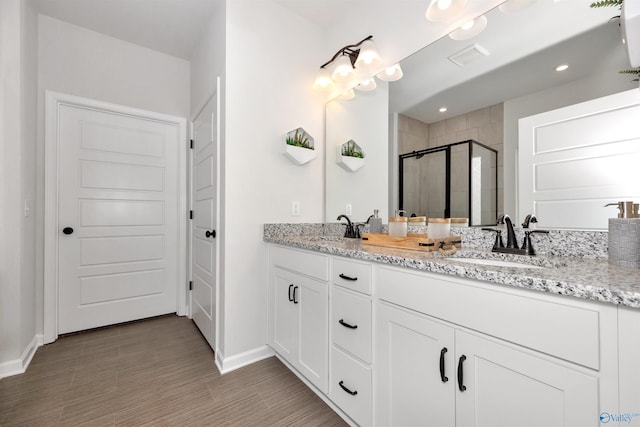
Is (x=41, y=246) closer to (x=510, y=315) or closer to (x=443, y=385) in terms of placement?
(x=443, y=385)

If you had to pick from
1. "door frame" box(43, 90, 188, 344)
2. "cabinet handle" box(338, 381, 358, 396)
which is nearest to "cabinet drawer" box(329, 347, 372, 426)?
"cabinet handle" box(338, 381, 358, 396)

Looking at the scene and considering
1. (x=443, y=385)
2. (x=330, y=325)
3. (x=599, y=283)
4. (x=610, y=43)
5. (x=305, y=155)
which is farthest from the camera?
(x=305, y=155)

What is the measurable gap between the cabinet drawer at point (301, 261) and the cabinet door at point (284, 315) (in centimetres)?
6

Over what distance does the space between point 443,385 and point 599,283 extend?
22.3 inches

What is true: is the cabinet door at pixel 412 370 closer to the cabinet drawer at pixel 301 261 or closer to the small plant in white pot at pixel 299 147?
the cabinet drawer at pixel 301 261

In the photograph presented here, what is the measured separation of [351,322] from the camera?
1327 mm

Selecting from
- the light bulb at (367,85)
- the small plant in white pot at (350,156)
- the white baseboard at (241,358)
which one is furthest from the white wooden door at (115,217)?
the light bulb at (367,85)

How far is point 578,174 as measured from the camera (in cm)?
116

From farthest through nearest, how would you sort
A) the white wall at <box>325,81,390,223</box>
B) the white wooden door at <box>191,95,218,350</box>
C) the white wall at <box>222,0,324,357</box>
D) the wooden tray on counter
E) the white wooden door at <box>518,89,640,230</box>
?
1. the white wooden door at <box>191,95,218,350</box>
2. the white wall at <box>325,81,390,223</box>
3. the white wall at <box>222,0,324,357</box>
4. the wooden tray on counter
5. the white wooden door at <box>518,89,640,230</box>

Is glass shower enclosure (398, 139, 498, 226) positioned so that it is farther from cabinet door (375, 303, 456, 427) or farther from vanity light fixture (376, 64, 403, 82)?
cabinet door (375, 303, 456, 427)

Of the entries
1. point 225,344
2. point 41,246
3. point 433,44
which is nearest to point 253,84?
point 433,44

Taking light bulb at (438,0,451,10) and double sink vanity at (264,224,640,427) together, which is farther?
light bulb at (438,0,451,10)

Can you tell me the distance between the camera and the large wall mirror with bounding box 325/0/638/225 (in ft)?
3.75

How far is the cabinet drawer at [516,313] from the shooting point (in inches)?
26.9
